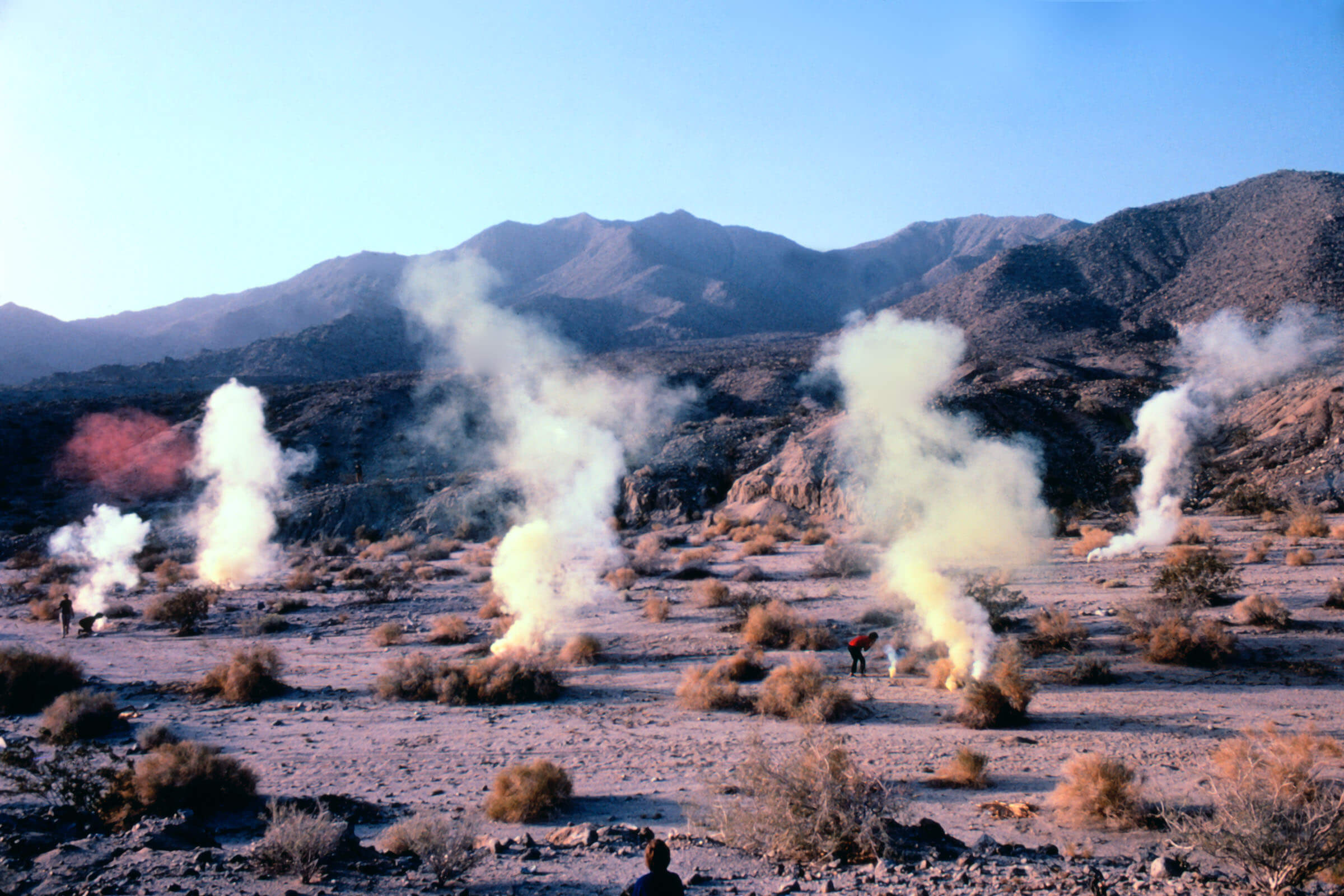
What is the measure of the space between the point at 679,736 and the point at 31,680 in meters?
11.4

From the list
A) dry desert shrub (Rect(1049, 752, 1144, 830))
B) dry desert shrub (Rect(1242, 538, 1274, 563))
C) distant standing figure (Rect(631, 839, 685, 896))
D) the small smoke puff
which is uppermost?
the small smoke puff

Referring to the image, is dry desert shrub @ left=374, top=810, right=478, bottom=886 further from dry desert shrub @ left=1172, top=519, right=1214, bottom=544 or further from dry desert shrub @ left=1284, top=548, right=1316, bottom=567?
dry desert shrub @ left=1172, top=519, right=1214, bottom=544

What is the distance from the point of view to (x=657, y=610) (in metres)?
18.1

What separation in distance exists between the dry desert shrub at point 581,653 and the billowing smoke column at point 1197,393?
15.3 meters

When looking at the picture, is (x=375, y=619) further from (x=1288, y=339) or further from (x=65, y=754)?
(x=1288, y=339)

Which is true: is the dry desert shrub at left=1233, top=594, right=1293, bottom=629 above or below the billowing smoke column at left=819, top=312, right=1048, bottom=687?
below

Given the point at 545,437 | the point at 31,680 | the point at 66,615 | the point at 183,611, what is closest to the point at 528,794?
the point at 31,680

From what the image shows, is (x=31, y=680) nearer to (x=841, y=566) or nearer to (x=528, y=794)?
(x=528, y=794)

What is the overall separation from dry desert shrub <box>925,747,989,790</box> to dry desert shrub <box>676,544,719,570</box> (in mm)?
15974

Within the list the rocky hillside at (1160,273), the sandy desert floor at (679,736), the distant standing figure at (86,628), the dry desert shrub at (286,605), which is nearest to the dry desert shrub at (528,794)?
the sandy desert floor at (679,736)

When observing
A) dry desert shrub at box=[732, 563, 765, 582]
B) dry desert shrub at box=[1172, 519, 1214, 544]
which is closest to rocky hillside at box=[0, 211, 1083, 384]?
dry desert shrub at box=[732, 563, 765, 582]

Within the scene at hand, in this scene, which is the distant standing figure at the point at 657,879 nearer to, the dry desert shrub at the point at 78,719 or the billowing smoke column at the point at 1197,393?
the dry desert shrub at the point at 78,719

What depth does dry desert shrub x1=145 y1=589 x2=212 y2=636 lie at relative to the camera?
1952 cm

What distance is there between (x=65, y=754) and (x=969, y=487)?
20541mm
